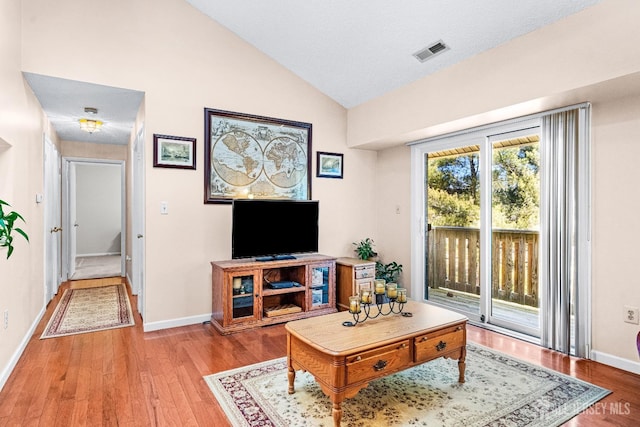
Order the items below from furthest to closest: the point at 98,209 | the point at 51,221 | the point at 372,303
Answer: the point at 98,209, the point at 51,221, the point at 372,303

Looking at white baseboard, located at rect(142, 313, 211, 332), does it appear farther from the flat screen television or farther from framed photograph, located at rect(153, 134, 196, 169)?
framed photograph, located at rect(153, 134, 196, 169)

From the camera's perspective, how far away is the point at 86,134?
5410 millimetres

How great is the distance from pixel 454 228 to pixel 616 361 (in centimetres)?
188

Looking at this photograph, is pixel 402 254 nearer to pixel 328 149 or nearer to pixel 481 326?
pixel 481 326

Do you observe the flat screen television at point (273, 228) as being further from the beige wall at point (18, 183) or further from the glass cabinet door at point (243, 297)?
the beige wall at point (18, 183)

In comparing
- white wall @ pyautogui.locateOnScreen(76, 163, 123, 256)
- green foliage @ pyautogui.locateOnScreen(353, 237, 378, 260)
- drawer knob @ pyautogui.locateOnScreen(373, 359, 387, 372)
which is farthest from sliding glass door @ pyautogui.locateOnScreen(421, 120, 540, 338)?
white wall @ pyautogui.locateOnScreen(76, 163, 123, 256)

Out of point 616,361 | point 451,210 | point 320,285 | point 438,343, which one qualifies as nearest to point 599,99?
point 451,210

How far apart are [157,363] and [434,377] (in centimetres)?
213

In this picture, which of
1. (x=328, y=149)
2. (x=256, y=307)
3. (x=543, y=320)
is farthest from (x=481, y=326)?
(x=328, y=149)

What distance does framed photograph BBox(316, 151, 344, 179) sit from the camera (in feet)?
15.4

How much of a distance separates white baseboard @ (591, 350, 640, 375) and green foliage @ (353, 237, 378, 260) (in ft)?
8.16

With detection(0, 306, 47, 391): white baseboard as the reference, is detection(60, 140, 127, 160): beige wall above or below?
above

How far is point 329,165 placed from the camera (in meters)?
4.77

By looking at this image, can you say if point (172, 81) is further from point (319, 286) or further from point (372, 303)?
point (372, 303)
